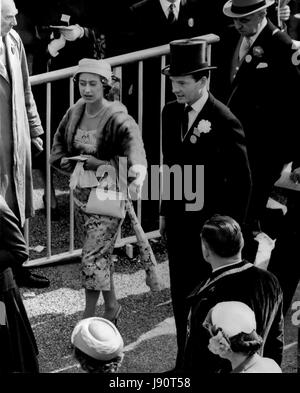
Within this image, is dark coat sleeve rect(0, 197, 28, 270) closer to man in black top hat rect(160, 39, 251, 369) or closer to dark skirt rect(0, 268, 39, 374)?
dark skirt rect(0, 268, 39, 374)

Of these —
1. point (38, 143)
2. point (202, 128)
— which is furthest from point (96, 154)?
point (202, 128)

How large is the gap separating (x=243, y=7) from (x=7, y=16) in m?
1.12

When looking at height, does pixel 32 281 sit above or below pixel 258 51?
below

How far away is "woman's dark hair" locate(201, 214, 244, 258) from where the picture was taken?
600 cm

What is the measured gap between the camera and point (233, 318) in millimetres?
5844

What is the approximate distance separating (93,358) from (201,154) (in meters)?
1.23

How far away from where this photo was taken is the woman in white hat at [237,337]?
18.9 ft

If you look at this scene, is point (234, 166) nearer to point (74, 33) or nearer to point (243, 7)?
point (243, 7)

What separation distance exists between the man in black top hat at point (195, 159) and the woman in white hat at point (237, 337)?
1.80 feet

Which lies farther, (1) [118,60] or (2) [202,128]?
(1) [118,60]

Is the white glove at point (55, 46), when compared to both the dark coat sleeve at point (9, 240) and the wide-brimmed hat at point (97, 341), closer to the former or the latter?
the dark coat sleeve at point (9, 240)

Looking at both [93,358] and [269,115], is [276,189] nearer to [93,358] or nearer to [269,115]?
[269,115]

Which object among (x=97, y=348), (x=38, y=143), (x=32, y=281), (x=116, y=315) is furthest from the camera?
(x=32, y=281)
